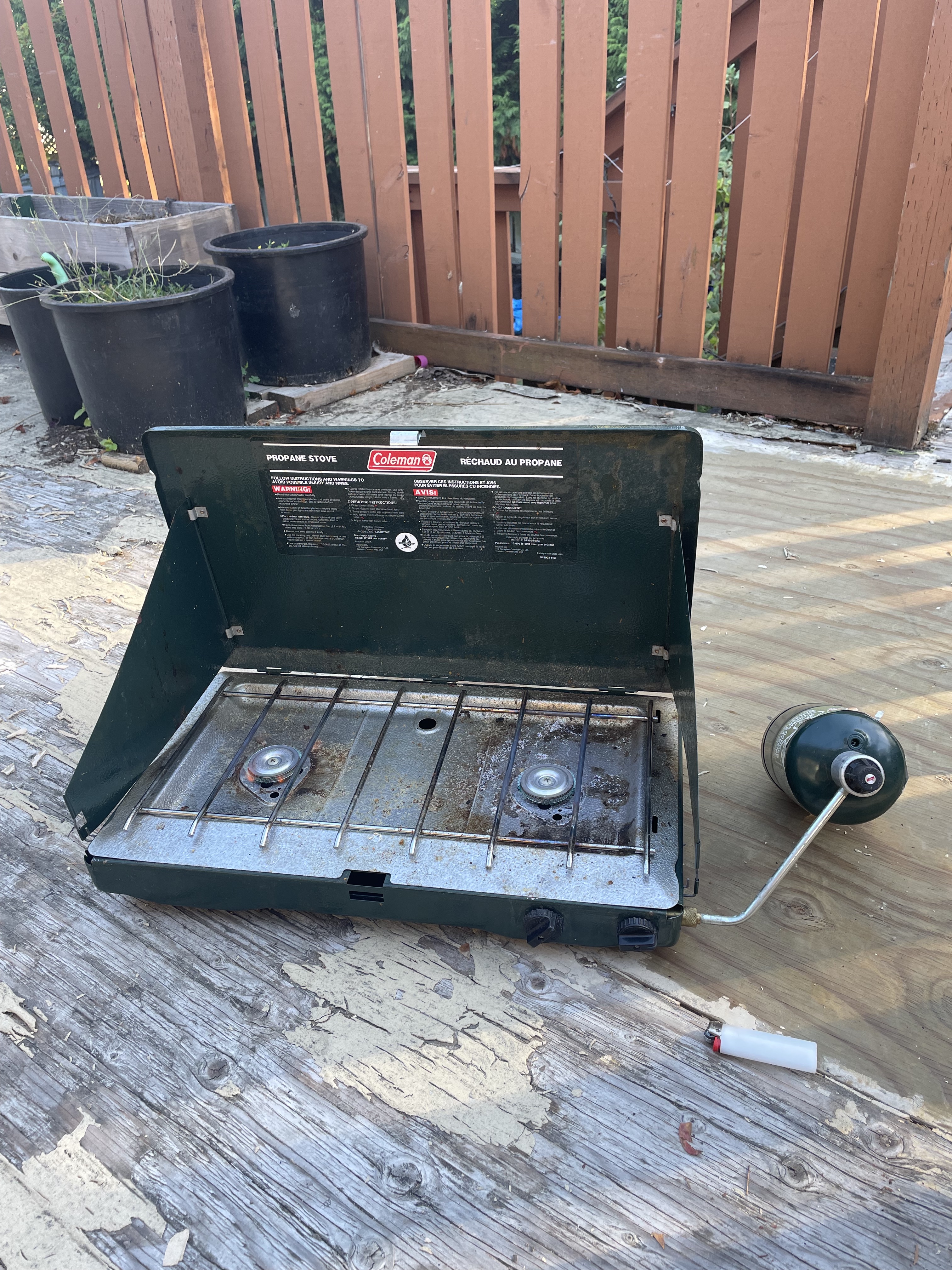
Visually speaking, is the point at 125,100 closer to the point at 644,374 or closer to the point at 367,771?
the point at 644,374

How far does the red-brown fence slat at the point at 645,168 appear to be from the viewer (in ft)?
12.2

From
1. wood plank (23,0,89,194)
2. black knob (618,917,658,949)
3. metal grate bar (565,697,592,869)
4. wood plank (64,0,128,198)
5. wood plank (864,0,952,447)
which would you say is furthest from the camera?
wood plank (23,0,89,194)

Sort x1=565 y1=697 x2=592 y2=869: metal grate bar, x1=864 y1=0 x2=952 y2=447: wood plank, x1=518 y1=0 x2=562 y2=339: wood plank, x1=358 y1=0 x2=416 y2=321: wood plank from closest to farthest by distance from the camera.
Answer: x1=565 y1=697 x2=592 y2=869: metal grate bar < x1=864 y1=0 x2=952 y2=447: wood plank < x1=518 y1=0 x2=562 y2=339: wood plank < x1=358 y1=0 x2=416 y2=321: wood plank

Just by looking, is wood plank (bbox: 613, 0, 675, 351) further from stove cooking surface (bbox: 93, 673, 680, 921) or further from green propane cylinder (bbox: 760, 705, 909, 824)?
green propane cylinder (bbox: 760, 705, 909, 824)

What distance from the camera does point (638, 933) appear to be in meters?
1.51

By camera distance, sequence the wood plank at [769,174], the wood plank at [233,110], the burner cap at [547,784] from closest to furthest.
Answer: the burner cap at [547,784] < the wood plank at [769,174] < the wood plank at [233,110]

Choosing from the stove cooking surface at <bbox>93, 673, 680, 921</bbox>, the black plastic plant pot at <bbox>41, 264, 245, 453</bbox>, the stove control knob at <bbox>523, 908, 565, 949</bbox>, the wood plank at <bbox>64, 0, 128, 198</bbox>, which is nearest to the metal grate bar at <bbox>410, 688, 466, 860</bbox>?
the stove cooking surface at <bbox>93, 673, 680, 921</bbox>

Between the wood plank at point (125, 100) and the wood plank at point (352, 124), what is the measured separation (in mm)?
1432

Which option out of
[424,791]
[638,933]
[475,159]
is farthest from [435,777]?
[475,159]

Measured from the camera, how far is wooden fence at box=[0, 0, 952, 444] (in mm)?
3391

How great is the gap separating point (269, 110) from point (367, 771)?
15.0 ft

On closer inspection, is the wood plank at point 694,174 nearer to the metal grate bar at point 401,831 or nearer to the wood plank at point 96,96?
the metal grate bar at point 401,831

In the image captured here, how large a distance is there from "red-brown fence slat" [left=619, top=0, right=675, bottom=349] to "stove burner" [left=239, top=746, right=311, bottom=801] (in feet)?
10.2

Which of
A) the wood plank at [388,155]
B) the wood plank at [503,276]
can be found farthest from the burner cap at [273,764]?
the wood plank at [388,155]
